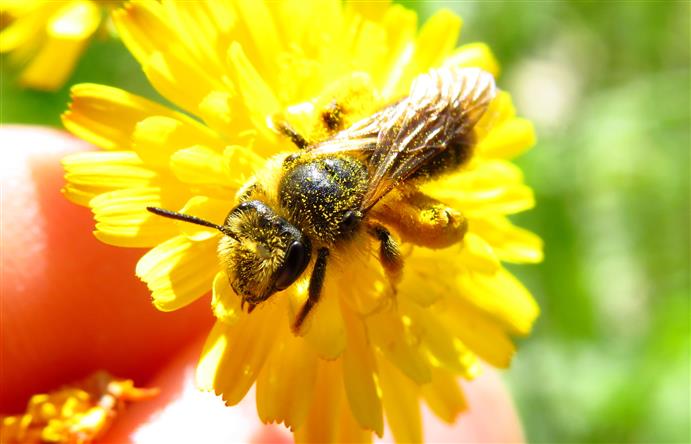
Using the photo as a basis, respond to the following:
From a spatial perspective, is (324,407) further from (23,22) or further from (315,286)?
(23,22)

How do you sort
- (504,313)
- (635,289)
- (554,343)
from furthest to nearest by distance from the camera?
(635,289) < (554,343) < (504,313)

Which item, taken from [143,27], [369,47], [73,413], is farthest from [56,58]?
[73,413]

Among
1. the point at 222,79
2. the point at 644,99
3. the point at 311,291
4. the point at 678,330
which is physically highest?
the point at 222,79

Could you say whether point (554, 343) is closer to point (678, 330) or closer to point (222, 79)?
point (678, 330)

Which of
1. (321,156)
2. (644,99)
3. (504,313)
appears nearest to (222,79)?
(321,156)

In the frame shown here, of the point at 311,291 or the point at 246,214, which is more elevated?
the point at 246,214

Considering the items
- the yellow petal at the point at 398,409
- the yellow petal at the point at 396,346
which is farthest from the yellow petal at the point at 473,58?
the yellow petal at the point at 398,409

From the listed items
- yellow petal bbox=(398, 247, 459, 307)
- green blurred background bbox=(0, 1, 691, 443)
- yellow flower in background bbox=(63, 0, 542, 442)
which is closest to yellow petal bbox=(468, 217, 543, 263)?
yellow flower in background bbox=(63, 0, 542, 442)

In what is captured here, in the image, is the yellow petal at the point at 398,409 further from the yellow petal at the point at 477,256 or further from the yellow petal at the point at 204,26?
the yellow petal at the point at 204,26
